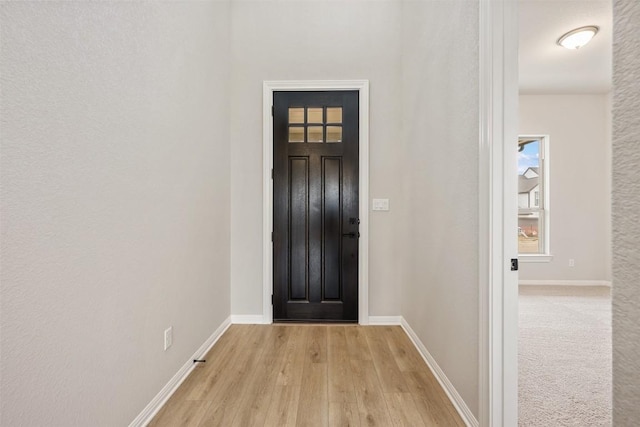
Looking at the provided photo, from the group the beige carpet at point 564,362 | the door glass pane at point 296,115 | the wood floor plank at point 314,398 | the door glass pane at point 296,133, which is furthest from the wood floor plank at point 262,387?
the door glass pane at point 296,115

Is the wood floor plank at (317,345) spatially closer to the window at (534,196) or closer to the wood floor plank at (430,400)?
the wood floor plank at (430,400)

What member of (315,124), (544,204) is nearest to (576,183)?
(544,204)

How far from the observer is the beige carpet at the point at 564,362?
1.83 m

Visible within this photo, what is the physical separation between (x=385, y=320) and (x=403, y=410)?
1405 mm

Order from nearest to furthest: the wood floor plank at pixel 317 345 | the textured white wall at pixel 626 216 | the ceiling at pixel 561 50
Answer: the textured white wall at pixel 626 216
the wood floor plank at pixel 317 345
the ceiling at pixel 561 50

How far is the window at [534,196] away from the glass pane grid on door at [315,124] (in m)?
3.75

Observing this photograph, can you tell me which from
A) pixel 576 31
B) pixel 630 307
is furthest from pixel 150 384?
pixel 576 31

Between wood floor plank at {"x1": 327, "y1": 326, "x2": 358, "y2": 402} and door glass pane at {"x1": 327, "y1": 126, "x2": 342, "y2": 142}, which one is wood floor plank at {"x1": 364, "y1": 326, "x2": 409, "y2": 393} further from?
door glass pane at {"x1": 327, "y1": 126, "x2": 342, "y2": 142}

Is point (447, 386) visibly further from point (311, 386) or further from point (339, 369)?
point (311, 386)

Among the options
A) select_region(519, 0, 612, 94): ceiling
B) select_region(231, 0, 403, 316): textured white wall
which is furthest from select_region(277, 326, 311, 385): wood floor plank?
select_region(519, 0, 612, 94): ceiling

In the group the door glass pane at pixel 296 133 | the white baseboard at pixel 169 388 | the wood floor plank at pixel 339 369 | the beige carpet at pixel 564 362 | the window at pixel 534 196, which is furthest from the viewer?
the window at pixel 534 196

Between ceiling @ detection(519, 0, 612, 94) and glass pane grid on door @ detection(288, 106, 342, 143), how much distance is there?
2122 mm

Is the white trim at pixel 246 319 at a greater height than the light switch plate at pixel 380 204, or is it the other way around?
the light switch plate at pixel 380 204

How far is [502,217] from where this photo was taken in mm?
1457
